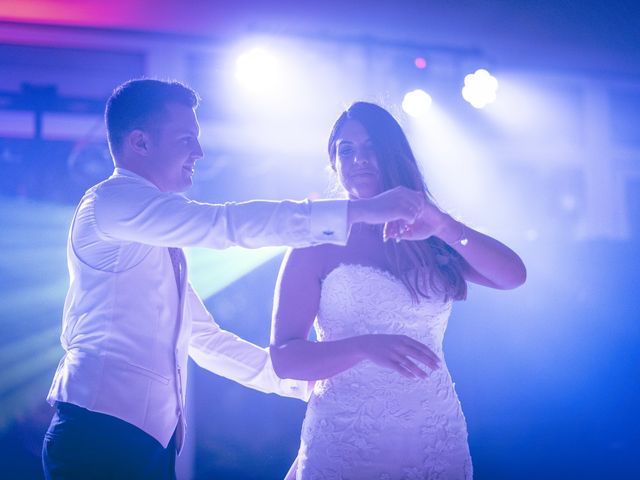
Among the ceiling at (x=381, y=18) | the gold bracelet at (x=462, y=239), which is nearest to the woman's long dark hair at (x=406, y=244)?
the gold bracelet at (x=462, y=239)

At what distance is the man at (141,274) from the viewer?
1.49 m

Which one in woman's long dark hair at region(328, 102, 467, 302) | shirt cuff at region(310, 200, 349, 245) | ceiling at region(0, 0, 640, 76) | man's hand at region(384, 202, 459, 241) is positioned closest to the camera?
shirt cuff at region(310, 200, 349, 245)

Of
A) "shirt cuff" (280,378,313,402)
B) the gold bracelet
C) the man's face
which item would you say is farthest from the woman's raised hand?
the man's face

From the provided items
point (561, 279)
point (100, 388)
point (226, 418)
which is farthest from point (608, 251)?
point (100, 388)

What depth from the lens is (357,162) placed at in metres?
2.00

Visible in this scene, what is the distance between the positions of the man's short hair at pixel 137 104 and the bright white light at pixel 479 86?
3645mm

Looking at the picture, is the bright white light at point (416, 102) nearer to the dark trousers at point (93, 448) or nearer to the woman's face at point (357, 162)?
the woman's face at point (357, 162)

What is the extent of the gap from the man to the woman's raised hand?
31cm

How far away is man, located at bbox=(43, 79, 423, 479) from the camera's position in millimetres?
1493

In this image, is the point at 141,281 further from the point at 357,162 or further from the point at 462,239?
the point at 462,239

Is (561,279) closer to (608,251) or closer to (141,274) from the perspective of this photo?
(608,251)

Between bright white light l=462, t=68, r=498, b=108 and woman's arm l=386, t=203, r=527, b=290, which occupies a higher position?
bright white light l=462, t=68, r=498, b=108

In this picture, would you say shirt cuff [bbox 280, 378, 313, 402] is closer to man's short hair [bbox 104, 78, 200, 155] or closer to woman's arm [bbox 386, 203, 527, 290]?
woman's arm [bbox 386, 203, 527, 290]

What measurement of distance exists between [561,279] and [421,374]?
2.53 m
